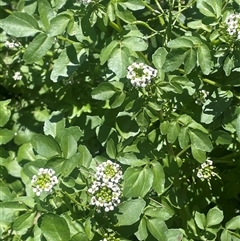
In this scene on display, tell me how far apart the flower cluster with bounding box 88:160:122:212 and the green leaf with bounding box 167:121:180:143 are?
0.88ft

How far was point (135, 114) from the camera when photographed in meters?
2.11

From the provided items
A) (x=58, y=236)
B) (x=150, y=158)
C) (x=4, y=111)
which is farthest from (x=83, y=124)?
(x=58, y=236)

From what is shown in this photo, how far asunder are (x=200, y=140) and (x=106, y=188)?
1.49 ft

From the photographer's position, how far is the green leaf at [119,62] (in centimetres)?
214

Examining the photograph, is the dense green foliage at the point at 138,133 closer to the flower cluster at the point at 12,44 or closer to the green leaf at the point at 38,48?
the green leaf at the point at 38,48

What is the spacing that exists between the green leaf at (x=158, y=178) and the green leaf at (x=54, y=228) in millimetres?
424

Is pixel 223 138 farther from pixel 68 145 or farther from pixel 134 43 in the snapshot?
pixel 68 145

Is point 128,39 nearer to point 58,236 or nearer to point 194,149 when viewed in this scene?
point 194,149

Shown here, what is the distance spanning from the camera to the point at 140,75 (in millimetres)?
1970

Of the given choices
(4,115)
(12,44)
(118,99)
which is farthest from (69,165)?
(12,44)

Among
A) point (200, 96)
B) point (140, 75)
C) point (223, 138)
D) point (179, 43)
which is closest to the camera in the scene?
point (140, 75)

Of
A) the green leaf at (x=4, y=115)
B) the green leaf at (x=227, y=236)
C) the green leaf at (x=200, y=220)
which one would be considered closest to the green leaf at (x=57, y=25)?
the green leaf at (x=4, y=115)

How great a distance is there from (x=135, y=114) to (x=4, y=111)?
37.4 inches

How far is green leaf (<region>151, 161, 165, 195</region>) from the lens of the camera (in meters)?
2.16
